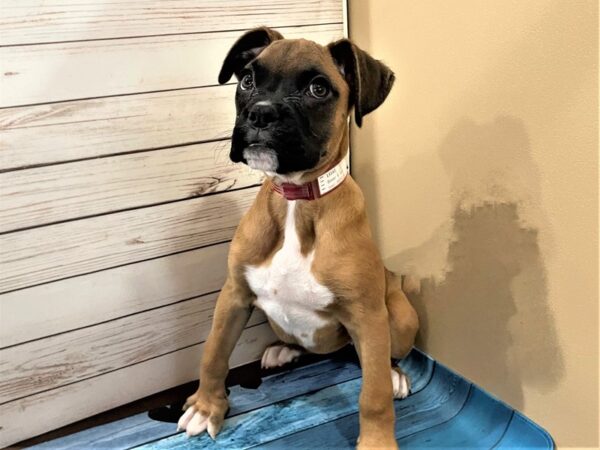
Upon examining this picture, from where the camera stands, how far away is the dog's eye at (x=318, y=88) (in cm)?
142

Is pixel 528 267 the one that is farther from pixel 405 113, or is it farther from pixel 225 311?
pixel 225 311

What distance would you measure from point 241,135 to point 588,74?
0.82 m

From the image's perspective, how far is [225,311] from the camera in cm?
172

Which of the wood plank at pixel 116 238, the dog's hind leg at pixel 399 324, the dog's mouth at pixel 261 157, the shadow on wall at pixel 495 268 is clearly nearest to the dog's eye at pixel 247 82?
the dog's mouth at pixel 261 157

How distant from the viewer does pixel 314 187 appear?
152 cm

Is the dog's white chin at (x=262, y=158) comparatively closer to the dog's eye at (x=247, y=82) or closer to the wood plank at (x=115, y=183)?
the dog's eye at (x=247, y=82)

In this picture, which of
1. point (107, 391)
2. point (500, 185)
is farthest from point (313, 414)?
point (500, 185)

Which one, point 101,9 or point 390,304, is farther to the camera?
point 390,304

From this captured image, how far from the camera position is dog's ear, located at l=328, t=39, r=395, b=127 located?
145 centimetres

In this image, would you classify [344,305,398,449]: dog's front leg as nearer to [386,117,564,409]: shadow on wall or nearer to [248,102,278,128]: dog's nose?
[386,117,564,409]: shadow on wall

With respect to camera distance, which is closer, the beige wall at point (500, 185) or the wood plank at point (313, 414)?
the beige wall at point (500, 185)

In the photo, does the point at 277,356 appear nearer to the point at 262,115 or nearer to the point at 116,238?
the point at 116,238

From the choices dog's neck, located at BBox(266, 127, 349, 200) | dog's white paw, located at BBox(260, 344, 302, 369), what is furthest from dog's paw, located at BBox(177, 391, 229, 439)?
dog's neck, located at BBox(266, 127, 349, 200)

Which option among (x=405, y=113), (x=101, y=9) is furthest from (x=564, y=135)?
(x=101, y=9)
